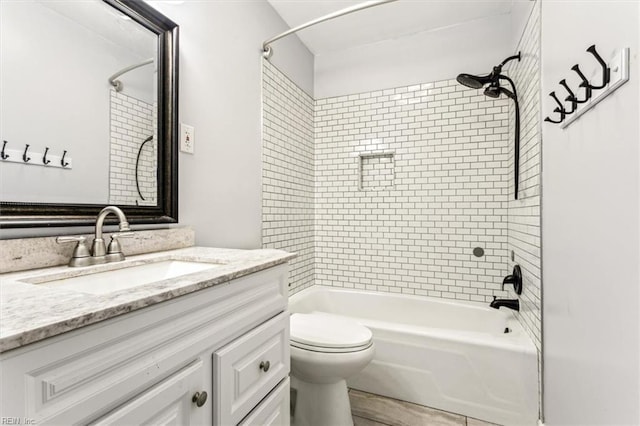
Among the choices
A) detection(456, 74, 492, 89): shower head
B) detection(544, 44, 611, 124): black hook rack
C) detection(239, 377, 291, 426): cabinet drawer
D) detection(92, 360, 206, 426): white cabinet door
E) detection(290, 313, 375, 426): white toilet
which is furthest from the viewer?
detection(456, 74, 492, 89): shower head

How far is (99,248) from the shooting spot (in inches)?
40.4

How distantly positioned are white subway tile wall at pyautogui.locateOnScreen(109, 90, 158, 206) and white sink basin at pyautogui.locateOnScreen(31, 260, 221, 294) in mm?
302

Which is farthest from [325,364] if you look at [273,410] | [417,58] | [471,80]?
[417,58]

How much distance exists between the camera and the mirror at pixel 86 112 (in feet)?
3.05

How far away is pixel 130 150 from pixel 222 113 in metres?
0.62

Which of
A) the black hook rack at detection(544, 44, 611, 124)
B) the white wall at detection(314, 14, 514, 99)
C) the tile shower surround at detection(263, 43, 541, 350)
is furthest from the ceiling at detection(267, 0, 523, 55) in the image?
the black hook rack at detection(544, 44, 611, 124)

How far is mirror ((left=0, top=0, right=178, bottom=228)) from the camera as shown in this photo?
3.05 ft

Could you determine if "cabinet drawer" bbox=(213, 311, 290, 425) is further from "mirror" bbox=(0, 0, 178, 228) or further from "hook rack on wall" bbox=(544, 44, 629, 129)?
"hook rack on wall" bbox=(544, 44, 629, 129)

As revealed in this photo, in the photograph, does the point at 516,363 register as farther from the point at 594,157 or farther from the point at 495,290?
the point at 594,157

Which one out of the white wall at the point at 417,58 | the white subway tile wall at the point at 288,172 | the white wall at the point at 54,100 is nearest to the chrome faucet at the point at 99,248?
the white wall at the point at 54,100

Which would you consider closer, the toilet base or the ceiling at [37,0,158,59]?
the ceiling at [37,0,158,59]

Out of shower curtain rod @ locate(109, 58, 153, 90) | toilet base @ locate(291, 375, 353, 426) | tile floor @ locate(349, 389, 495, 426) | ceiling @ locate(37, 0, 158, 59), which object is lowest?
tile floor @ locate(349, 389, 495, 426)

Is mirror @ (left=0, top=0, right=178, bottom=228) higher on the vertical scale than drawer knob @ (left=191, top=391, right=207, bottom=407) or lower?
higher

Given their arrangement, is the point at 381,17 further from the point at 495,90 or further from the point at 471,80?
the point at 495,90
